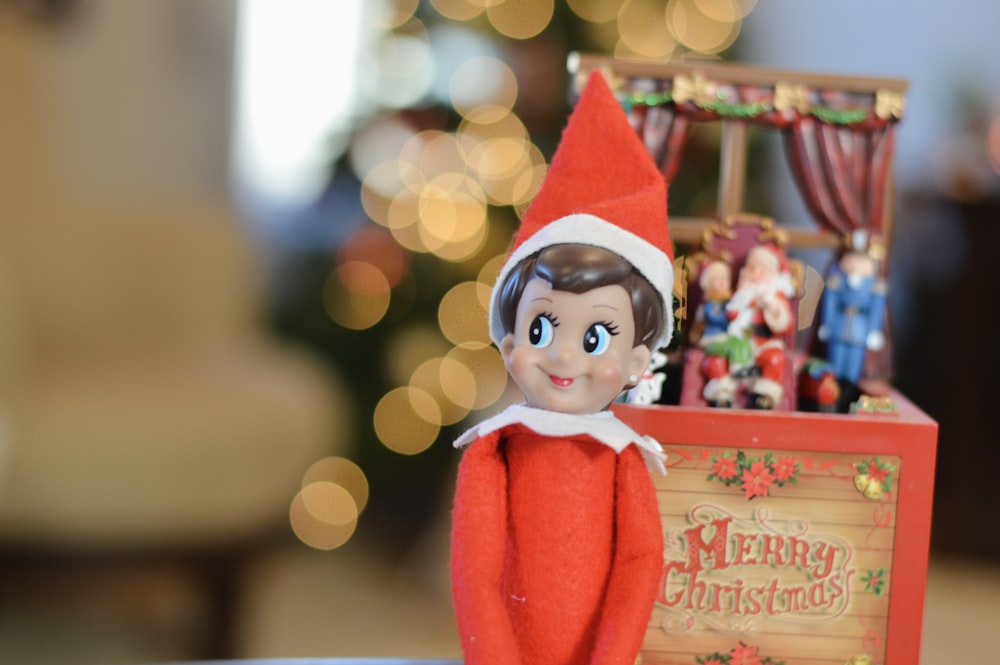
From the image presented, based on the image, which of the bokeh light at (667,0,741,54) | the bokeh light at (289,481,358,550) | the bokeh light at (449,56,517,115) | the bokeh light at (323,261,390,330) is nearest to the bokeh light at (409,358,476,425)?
the bokeh light at (323,261,390,330)

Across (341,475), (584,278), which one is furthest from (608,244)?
(341,475)

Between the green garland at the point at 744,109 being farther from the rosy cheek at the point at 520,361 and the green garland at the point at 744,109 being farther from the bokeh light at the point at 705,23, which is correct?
the bokeh light at the point at 705,23

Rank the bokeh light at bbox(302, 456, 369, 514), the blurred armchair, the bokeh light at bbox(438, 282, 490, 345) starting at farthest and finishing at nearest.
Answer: the bokeh light at bbox(302, 456, 369, 514)
the bokeh light at bbox(438, 282, 490, 345)
the blurred armchair

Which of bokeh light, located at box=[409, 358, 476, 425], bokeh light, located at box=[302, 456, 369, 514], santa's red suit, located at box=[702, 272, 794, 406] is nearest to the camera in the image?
santa's red suit, located at box=[702, 272, 794, 406]

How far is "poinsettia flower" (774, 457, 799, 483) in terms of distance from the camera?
2.95 feet

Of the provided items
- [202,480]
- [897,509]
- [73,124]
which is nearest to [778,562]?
[897,509]

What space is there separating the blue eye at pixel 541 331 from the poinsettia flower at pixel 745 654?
1.10 feet

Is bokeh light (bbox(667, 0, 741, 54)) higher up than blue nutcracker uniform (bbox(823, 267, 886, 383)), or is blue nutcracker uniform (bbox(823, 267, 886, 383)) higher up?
bokeh light (bbox(667, 0, 741, 54))

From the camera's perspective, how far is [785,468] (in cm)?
90

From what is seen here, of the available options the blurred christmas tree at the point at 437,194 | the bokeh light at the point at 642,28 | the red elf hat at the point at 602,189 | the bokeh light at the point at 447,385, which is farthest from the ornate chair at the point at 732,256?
the bokeh light at the point at 447,385

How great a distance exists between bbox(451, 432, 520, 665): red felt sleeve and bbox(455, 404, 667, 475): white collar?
0.5 inches

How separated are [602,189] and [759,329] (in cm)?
34

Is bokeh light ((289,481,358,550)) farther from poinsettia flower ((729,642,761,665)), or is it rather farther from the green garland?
poinsettia flower ((729,642,761,665))

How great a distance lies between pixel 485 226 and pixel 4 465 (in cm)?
93
